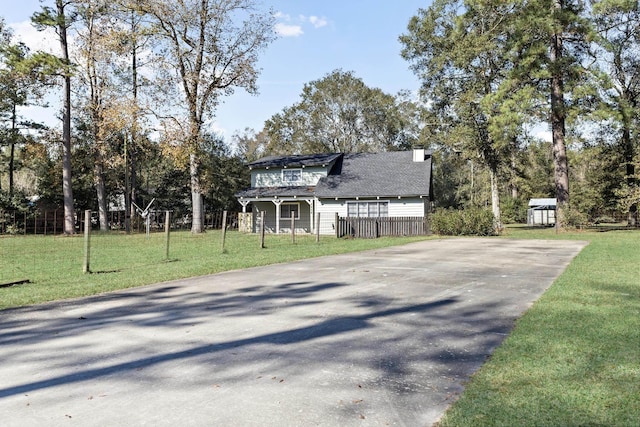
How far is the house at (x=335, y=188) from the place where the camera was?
28.0 m

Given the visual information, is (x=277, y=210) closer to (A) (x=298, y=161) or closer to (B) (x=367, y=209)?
(A) (x=298, y=161)

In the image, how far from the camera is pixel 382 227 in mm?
25656

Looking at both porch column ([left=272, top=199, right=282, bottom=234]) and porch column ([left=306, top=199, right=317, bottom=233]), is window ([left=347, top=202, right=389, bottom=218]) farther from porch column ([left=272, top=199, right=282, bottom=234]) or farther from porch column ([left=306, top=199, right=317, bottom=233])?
porch column ([left=272, top=199, right=282, bottom=234])

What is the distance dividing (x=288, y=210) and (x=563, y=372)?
2830 centimetres

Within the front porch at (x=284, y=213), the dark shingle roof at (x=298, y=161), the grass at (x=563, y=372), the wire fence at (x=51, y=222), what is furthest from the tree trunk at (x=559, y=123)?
the wire fence at (x=51, y=222)

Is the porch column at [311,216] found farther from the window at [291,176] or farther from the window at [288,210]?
the window at [291,176]

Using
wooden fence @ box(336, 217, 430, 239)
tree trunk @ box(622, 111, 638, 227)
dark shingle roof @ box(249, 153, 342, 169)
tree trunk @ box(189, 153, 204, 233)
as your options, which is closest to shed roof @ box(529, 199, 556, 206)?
tree trunk @ box(622, 111, 638, 227)

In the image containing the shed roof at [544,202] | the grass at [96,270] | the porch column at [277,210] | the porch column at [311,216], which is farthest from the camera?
the shed roof at [544,202]

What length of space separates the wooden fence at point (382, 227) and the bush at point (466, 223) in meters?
0.92

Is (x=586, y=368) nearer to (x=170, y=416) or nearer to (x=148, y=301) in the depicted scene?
(x=170, y=416)

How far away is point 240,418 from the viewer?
3.12 m

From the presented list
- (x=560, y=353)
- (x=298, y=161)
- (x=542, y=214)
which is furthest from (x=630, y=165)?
(x=560, y=353)

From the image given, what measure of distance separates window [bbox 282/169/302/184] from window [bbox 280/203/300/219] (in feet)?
5.66

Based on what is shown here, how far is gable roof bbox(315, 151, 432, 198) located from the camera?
27.9 metres
